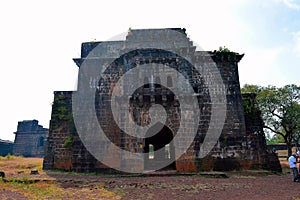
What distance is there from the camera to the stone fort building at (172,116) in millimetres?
16278

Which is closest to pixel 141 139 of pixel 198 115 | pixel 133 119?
pixel 133 119

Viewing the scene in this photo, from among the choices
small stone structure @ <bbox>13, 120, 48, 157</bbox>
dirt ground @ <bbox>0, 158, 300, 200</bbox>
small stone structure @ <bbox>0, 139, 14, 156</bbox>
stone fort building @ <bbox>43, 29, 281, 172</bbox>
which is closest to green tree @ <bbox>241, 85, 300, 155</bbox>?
stone fort building @ <bbox>43, 29, 281, 172</bbox>

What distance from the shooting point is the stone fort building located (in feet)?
53.4

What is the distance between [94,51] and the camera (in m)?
20.6

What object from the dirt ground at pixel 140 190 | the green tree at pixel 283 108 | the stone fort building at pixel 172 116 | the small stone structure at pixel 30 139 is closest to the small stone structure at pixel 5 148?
the small stone structure at pixel 30 139

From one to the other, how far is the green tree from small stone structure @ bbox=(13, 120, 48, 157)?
34095 mm

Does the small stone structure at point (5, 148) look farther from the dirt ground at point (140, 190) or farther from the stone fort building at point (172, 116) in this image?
the dirt ground at point (140, 190)

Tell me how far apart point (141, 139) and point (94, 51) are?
9192mm

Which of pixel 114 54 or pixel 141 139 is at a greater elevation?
pixel 114 54

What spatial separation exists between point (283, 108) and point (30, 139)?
38588 millimetres

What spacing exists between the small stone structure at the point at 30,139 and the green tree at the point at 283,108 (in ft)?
112

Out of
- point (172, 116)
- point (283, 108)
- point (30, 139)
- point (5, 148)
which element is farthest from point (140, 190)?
point (5, 148)

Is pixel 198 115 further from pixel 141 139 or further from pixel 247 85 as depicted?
pixel 247 85

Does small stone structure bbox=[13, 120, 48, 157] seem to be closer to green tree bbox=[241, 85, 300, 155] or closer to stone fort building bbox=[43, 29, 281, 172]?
stone fort building bbox=[43, 29, 281, 172]
